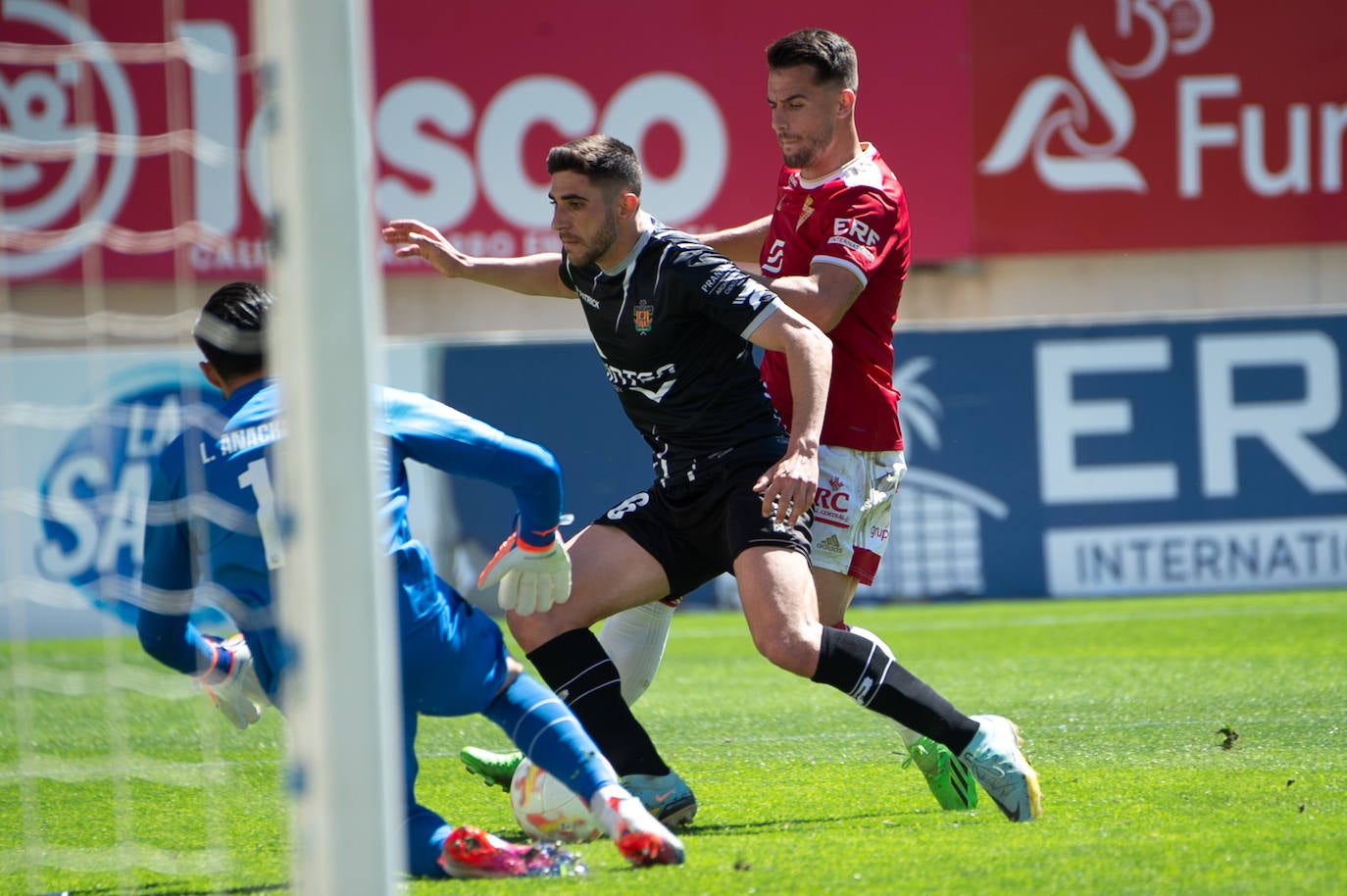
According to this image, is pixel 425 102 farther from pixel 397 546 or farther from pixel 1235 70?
pixel 397 546

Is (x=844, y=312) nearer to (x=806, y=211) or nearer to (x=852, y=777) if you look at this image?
(x=806, y=211)

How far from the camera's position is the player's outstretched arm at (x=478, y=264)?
4.66 meters

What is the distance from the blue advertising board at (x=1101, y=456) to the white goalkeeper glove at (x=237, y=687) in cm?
593

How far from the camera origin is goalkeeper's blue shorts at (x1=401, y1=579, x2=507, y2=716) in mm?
3348

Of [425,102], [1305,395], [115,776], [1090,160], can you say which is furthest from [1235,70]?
[115,776]

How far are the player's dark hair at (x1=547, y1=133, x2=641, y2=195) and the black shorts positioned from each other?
2.57 ft

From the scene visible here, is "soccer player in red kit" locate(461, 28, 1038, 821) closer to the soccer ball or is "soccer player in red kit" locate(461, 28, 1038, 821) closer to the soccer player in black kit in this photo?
the soccer player in black kit

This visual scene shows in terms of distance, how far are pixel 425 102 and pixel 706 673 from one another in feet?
25.4

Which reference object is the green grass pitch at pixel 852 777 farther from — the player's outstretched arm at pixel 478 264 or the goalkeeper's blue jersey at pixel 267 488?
the player's outstretched arm at pixel 478 264

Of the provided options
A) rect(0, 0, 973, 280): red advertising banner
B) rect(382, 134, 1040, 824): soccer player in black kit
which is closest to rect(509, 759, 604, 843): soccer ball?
rect(382, 134, 1040, 824): soccer player in black kit

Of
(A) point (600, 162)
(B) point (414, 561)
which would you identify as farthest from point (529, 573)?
(A) point (600, 162)

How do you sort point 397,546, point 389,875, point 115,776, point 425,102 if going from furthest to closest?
point 425,102, point 115,776, point 397,546, point 389,875

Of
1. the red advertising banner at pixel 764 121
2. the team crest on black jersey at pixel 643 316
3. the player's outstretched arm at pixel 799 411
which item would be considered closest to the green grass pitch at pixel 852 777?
the player's outstretched arm at pixel 799 411

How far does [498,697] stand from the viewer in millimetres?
3443
